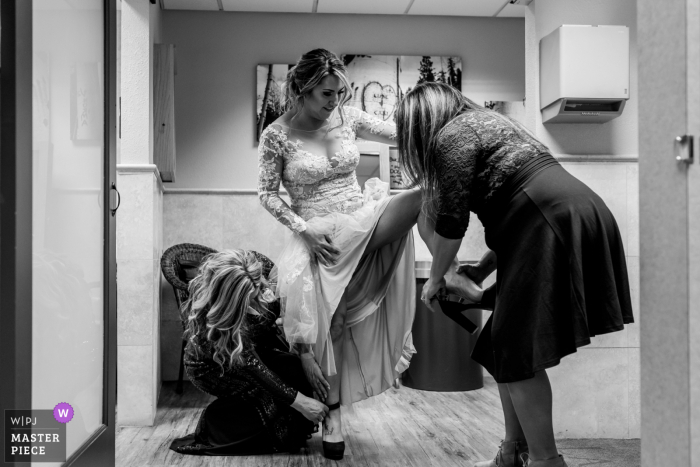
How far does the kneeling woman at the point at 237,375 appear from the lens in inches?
93.0

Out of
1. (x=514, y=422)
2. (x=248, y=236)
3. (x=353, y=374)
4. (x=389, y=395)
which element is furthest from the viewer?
(x=248, y=236)

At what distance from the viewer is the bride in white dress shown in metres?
2.44

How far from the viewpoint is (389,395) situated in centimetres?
357

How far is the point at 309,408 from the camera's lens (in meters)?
2.40

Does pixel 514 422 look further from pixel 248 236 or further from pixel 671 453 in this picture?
pixel 248 236

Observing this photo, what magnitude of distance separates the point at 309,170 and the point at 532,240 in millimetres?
1086

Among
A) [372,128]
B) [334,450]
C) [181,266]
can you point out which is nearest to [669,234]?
[334,450]

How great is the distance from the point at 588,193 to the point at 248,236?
9.40 ft

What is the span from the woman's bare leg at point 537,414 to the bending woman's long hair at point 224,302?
3.43 ft

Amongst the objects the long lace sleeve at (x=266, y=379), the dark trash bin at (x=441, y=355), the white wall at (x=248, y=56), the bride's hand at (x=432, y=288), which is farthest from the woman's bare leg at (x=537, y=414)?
the white wall at (x=248, y=56)

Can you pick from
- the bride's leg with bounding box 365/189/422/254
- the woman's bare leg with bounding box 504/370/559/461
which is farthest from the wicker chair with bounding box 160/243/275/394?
the woman's bare leg with bounding box 504/370/559/461

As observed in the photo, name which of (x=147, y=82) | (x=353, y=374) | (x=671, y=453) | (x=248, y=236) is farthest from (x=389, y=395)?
(x=671, y=453)

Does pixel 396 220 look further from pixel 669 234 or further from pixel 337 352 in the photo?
pixel 669 234

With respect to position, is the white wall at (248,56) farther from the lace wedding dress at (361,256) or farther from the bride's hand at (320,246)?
the bride's hand at (320,246)
